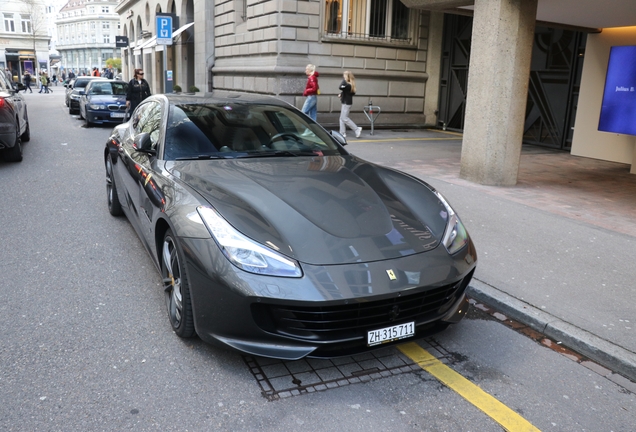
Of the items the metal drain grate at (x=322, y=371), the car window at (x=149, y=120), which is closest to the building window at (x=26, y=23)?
the car window at (x=149, y=120)

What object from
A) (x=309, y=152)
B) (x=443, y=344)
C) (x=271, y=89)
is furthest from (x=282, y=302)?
(x=271, y=89)

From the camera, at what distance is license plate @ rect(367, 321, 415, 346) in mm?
3168

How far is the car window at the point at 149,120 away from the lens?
480 cm

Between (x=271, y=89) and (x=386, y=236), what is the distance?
14463mm

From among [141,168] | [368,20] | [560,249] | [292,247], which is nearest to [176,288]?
[292,247]

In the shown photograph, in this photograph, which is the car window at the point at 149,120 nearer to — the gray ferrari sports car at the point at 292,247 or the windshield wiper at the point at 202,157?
the gray ferrari sports car at the point at 292,247

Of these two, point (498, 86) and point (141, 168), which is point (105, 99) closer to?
point (498, 86)

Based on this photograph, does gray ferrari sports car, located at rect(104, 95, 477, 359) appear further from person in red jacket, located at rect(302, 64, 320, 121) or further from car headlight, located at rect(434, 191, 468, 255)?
person in red jacket, located at rect(302, 64, 320, 121)

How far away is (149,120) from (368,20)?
47.9 feet

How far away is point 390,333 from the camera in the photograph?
10.5 ft

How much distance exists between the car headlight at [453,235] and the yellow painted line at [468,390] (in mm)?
700

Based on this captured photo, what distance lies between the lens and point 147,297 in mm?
4430

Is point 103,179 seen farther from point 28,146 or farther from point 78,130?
point 78,130

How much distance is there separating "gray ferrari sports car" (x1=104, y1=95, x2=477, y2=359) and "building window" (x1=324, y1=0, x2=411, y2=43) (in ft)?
47.1
